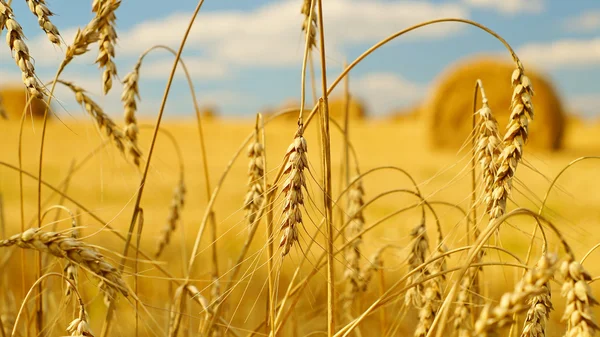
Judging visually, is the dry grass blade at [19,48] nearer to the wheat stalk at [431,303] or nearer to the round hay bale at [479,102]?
the wheat stalk at [431,303]

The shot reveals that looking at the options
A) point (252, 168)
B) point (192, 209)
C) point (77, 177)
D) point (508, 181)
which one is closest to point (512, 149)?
point (508, 181)

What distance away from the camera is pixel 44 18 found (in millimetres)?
1121

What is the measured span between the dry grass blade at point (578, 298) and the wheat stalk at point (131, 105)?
1.00 m

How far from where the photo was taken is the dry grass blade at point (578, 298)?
Answer: 0.79 meters

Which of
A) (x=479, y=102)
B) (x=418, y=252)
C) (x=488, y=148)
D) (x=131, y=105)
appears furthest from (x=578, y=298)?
(x=479, y=102)

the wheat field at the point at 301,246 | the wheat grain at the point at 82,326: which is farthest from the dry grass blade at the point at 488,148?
the wheat grain at the point at 82,326

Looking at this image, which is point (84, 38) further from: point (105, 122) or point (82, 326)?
point (82, 326)

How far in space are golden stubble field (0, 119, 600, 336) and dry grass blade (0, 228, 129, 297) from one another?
3cm

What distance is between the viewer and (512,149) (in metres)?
1.04

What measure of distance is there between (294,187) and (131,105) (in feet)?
2.43

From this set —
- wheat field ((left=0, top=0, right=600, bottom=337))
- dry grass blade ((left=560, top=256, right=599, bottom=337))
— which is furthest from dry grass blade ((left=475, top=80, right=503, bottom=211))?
dry grass blade ((left=560, top=256, right=599, bottom=337))

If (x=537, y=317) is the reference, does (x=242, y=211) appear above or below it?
below

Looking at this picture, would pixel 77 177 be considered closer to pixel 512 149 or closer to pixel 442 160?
pixel 442 160

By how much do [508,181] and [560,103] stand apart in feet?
46.4
